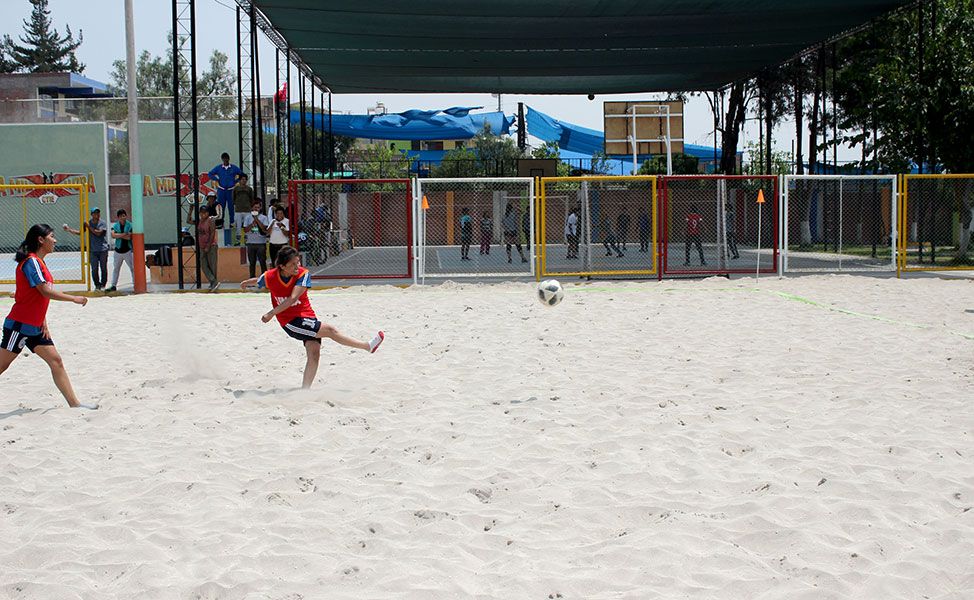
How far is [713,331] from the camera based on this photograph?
11875mm

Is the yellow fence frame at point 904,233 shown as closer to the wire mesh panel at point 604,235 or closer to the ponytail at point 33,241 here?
the wire mesh panel at point 604,235

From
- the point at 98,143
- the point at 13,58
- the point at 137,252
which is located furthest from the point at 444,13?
the point at 13,58

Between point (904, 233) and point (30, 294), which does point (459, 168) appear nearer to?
point (904, 233)

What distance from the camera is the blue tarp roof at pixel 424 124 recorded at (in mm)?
46219

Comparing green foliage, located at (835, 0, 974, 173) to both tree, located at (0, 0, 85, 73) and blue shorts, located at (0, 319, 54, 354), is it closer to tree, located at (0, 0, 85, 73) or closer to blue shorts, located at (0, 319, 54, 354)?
blue shorts, located at (0, 319, 54, 354)

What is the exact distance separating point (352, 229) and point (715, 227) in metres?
14.2

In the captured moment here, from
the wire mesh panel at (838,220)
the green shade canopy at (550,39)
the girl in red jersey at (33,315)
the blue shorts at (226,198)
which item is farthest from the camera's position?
the wire mesh panel at (838,220)

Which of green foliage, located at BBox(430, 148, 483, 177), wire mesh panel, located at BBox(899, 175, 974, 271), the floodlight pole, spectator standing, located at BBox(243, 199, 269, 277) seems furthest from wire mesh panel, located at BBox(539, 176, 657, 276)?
the floodlight pole

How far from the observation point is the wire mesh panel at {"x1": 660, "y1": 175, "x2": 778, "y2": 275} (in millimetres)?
20359

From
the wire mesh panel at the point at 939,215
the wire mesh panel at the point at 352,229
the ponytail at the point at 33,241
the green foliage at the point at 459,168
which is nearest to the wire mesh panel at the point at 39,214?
the wire mesh panel at the point at 352,229

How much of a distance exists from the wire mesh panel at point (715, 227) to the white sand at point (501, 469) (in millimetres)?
8830

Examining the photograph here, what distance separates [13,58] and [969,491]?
9092 cm

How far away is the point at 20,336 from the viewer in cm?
780

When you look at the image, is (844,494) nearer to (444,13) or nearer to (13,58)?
(444,13)
